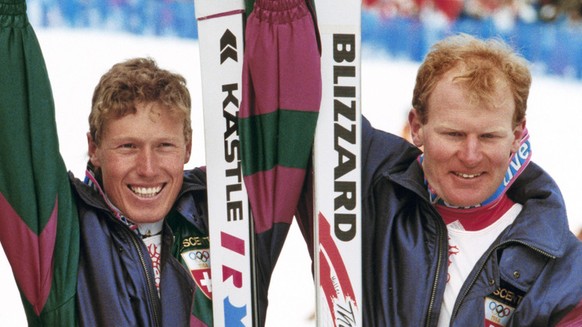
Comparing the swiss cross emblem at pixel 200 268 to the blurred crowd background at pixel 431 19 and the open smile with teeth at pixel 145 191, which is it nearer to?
the open smile with teeth at pixel 145 191

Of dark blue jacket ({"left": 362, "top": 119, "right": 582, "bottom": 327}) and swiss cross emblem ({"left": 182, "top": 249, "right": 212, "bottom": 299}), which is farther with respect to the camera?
swiss cross emblem ({"left": 182, "top": 249, "right": 212, "bottom": 299})

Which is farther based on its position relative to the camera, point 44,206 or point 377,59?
point 377,59

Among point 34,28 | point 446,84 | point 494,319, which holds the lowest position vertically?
point 494,319

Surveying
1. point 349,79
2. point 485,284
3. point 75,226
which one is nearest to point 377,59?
point 349,79

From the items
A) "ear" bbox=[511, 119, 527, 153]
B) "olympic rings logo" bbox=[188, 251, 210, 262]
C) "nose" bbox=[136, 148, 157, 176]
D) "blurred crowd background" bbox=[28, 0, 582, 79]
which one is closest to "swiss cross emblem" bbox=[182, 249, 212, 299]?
"olympic rings logo" bbox=[188, 251, 210, 262]

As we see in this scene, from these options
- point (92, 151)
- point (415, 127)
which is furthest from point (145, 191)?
point (415, 127)

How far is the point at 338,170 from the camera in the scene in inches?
91.9

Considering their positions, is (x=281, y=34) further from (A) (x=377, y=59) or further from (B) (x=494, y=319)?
(B) (x=494, y=319)

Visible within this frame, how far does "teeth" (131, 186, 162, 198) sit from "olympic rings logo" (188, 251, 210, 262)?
18 cm

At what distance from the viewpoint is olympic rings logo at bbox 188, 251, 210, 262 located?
7.91 feet

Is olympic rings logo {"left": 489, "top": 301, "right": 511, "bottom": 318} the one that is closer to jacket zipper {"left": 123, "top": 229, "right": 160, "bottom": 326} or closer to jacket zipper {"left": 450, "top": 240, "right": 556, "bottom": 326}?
jacket zipper {"left": 450, "top": 240, "right": 556, "bottom": 326}

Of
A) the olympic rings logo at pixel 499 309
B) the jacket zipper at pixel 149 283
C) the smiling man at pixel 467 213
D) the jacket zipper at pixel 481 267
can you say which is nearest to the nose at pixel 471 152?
the smiling man at pixel 467 213

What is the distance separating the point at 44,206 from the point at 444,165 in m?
0.98

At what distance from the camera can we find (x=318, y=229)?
93.0 inches
